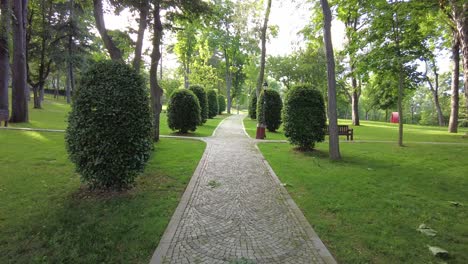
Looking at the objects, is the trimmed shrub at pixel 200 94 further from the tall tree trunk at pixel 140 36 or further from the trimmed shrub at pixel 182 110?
the tall tree trunk at pixel 140 36

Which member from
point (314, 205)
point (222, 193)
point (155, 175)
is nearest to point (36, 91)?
point (155, 175)

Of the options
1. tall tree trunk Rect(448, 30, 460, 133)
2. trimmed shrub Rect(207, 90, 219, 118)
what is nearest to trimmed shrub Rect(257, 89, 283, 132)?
trimmed shrub Rect(207, 90, 219, 118)

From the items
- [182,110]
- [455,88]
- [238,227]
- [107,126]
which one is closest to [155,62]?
[182,110]

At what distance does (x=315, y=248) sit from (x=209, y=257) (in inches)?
59.7

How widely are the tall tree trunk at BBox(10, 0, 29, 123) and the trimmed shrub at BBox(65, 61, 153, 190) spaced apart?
13.7 m

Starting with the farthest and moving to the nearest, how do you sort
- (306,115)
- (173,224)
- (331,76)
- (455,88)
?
(455,88) < (306,115) < (331,76) < (173,224)

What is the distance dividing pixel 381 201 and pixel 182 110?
41.1 ft

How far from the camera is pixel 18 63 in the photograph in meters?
15.7

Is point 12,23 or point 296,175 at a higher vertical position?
point 12,23

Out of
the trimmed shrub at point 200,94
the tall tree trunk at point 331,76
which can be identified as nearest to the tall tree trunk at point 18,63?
the trimmed shrub at point 200,94

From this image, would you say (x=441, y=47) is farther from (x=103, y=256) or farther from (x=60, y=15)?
(x=60, y=15)

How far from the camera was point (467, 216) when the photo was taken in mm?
5117

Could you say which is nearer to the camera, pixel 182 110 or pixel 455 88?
pixel 182 110

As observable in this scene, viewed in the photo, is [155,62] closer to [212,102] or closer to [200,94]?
[200,94]
